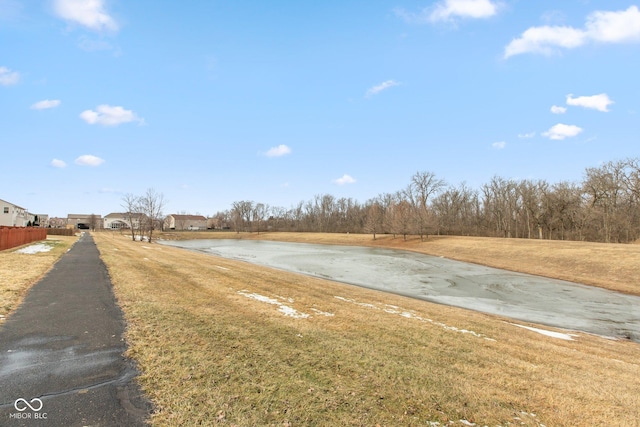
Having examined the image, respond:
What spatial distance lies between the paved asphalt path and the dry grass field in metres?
0.27

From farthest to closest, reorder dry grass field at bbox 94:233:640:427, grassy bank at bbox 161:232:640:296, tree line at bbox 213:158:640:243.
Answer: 1. tree line at bbox 213:158:640:243
2. grassy bank at bbox 161:232:640:296
3. dry grass field at bbox 94:233:640:427

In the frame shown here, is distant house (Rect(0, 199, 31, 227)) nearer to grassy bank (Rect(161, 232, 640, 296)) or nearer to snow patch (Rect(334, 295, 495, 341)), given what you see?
snow patch (Rect(334, 295, 495, 341))

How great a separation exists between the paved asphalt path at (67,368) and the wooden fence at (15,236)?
16.8 meters

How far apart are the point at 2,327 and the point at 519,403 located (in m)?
8.48

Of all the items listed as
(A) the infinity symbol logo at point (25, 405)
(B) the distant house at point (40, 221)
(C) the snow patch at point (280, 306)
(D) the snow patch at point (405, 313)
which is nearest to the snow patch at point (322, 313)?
(C) the snow patch at point (280, 306)

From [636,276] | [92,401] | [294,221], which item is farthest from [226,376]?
[294,221]

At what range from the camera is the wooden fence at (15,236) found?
19394 mm

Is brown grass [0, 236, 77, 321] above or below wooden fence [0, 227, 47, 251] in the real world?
below

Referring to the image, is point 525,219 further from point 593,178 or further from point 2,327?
point 2,327

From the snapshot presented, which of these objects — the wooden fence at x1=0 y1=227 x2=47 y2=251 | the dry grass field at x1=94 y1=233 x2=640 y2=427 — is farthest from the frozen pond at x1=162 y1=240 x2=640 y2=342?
the wooden fence at x1=0 y1=227 x2=47 y2=251

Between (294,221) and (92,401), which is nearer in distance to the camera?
(92,401)

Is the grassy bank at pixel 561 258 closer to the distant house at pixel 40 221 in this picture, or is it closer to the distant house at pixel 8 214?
the distant house at pixel 8 214

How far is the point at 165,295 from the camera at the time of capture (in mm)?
8773

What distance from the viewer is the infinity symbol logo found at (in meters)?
3.33
